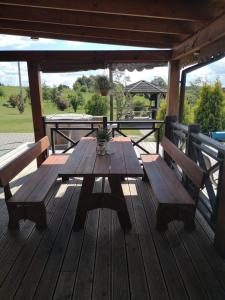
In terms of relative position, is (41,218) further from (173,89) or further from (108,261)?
(173,89)

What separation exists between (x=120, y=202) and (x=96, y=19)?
6.69ft

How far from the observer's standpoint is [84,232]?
2.32 meters

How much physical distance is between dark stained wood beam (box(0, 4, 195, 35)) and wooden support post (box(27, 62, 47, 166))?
121 centimetres

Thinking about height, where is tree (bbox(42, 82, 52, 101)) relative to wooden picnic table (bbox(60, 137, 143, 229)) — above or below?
above

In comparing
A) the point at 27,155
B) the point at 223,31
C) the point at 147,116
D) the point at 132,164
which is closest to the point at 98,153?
the point at 132,164

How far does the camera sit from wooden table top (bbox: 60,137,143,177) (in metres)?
2.12

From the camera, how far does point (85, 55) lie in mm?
3787

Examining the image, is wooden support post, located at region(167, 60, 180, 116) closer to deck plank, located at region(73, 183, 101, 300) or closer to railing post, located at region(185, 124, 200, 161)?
railing post, located at region(185, 124, 200, 161)

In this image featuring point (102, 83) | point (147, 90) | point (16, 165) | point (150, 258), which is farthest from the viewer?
point (147, 90)

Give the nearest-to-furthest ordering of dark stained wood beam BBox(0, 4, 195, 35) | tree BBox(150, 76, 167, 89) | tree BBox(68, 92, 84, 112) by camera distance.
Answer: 1. dark stained wood beam BBox(0, 4, 195, 35)
2. tree BBox(68, 92, 84, 112)
3. tree BBox(150, 76, 167, 89)

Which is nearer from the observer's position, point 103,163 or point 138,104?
point 103,163

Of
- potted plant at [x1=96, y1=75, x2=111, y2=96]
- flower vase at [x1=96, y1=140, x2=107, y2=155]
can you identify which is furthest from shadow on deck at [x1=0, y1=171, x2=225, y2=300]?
potted plant at [x1=96, y1=75, x2=111, y2=96]

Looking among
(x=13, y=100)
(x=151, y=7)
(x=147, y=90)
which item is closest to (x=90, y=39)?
(x=151, y=7)

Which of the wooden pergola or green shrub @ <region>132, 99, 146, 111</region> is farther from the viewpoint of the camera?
green shrub @ <region>132, 99, 146, 111</region>
